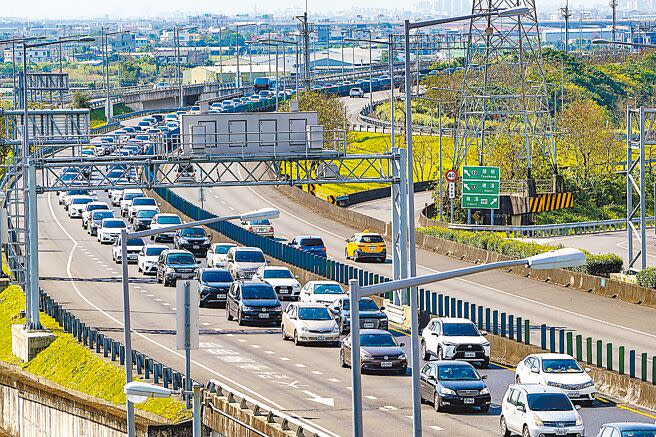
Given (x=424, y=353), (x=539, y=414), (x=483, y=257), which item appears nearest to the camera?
(x=539, y=414)

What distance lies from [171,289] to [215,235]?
14.9m

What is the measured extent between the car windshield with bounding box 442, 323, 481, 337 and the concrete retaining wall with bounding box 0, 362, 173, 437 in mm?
9430

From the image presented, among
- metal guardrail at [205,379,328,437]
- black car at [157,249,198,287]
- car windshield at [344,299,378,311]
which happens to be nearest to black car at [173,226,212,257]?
black car at [157,249,198,287]

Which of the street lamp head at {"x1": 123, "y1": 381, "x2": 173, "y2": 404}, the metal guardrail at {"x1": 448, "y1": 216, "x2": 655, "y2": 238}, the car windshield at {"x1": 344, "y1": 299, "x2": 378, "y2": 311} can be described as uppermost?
the street lamp head at {"x1": 123, "y1": 381, "x2": 173, "y2": 404}

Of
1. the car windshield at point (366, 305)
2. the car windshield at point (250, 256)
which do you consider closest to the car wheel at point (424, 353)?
the car windshield at point (366, 305)

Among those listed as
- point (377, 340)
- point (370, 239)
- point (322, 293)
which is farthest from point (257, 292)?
point (370, 239)

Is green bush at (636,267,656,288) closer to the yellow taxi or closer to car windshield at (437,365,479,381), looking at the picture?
the yellow taxi

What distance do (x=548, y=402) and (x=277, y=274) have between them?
29000 mm

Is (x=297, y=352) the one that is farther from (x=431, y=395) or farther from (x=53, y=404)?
(x=431, y=395)

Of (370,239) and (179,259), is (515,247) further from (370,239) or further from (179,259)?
(179,259)

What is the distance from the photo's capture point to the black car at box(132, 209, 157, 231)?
281ft

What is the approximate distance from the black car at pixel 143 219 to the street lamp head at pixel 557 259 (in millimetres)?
63788

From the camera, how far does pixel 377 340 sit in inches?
1823

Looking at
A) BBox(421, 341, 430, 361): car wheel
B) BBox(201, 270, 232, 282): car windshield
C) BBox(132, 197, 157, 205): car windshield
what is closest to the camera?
BBox(421, 341, 430, 361): car wheel
